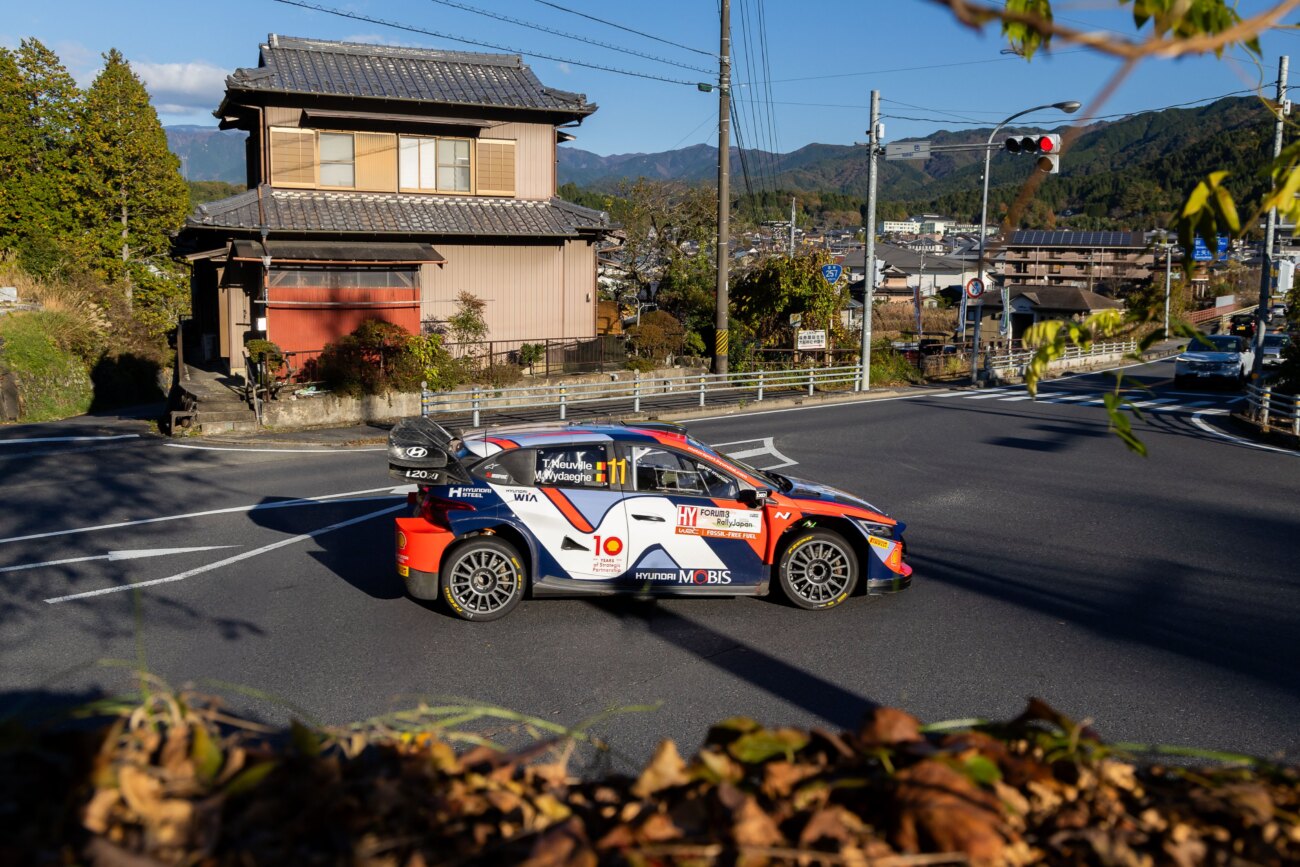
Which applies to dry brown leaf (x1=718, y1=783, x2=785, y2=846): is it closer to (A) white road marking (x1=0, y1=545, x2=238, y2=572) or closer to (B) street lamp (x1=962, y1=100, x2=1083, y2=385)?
(B) street lamp (x1=962, y1=100, x2=1083, y2=385)

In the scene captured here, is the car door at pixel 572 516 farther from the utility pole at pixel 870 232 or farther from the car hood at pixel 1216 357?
the car hood at pixel 1216 357

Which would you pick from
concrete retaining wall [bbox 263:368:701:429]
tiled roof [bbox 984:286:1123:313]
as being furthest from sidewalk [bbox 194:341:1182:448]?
tiled roof [bbox 984:286:1123:313]

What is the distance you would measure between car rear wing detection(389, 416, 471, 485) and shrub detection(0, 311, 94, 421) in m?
22.0

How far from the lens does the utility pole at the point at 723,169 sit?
29.6 meters

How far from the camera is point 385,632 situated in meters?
8.89

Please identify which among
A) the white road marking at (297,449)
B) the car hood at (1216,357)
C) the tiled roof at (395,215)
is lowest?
the white road marking at (297,449)

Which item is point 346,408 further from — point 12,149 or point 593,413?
point 12,149

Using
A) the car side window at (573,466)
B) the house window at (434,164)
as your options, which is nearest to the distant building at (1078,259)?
the house window at (434,164)

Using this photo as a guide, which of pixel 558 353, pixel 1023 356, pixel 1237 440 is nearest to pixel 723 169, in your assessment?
pixel 558 353

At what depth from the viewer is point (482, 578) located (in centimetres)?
923

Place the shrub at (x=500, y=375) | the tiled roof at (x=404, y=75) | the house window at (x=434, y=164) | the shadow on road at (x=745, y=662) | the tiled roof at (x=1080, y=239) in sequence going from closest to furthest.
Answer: the shadow on road at (x=745, y=662) → the shrub at (x=500, y=375) → the tiled roof at (x=404, y=75) → the house window at (x=434, y=164) → the tiled roof at (x=1080, y=239)

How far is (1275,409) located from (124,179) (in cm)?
3947

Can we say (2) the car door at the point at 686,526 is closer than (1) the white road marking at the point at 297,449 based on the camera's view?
Yes

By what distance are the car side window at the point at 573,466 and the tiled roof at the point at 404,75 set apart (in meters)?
21.5
